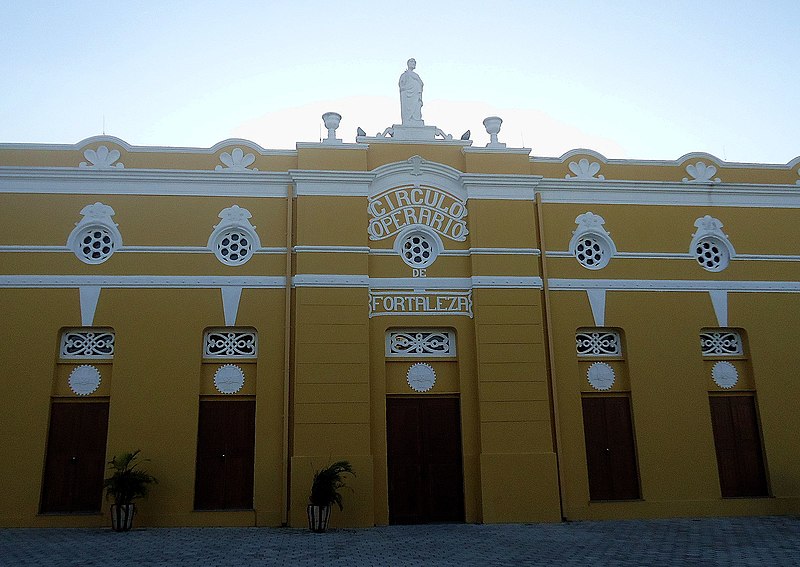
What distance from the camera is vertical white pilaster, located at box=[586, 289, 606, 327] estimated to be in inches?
498

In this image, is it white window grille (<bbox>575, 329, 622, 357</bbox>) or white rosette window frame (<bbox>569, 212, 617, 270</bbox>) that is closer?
white window grille (<bbox>575, 329, 622, 357</bbox>)

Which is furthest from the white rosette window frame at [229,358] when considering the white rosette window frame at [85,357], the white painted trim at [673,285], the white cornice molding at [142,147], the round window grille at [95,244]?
the white painted trim at [673,285]

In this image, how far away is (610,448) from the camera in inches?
482

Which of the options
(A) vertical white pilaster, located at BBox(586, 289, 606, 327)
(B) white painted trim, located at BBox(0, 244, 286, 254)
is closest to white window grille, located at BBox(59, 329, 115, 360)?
(B) white painted trim, located at BBox(0, 244, 286, 254)

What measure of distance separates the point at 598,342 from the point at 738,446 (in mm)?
3156

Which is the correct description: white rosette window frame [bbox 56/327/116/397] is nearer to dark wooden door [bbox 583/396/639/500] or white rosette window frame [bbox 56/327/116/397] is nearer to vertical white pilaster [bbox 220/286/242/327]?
vertical white pilaster [bbox 220/286/242/327]

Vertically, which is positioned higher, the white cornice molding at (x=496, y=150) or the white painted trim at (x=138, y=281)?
the white cornice molding at (x=496, y=150)

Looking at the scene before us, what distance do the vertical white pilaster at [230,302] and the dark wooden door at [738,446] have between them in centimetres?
893

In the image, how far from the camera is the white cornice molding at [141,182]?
1223 cm

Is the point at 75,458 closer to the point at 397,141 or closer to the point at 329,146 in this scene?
the point at 329,146

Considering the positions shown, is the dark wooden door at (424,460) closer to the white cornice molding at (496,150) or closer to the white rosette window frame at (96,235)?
the white cornice molding at (496,150)

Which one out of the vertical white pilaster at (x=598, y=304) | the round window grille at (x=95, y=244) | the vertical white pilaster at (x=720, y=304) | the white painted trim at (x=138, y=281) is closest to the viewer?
the white painted trim at (x=138, y=281)

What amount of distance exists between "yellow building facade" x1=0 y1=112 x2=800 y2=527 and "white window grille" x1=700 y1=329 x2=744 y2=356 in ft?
0.15

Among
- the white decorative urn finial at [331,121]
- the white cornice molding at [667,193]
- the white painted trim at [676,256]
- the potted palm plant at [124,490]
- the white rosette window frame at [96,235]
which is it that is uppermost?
the white decorative urn finial at [331,121]
